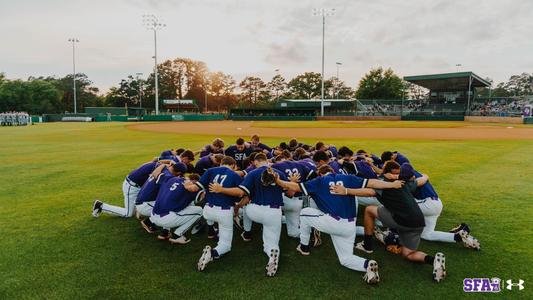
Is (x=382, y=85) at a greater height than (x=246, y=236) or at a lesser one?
greater

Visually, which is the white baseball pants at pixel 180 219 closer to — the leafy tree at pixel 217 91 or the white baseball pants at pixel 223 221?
the white baseball pants at pixel 223 221

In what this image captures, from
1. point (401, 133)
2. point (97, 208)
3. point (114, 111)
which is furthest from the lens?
point (114, 111)

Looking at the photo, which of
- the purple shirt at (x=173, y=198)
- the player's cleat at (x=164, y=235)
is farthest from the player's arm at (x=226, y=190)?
the player's cleat at (x=164, y=235)

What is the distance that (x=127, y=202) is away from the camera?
274 inches

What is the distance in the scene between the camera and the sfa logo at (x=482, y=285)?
4.34 m

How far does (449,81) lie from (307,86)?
2265 inches

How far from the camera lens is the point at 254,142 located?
33.2 ft

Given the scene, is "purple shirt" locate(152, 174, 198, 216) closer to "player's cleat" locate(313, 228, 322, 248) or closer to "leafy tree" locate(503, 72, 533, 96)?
"player's cleat" locate(313, 228, 322, 248)

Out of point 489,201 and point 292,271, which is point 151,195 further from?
point 489,201

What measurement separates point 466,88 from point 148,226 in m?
71.5

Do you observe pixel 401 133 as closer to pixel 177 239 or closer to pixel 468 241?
pixel 468 241

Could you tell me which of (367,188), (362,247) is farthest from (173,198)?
(362,247)

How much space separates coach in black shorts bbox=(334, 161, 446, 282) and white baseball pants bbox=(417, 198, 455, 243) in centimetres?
63

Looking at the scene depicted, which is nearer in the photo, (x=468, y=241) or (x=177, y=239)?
(x=468, y=241)
